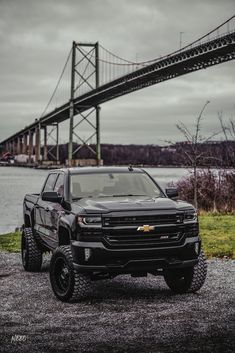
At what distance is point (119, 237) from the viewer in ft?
21.5

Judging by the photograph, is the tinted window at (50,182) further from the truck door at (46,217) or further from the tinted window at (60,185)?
the tinted window at (60,185)

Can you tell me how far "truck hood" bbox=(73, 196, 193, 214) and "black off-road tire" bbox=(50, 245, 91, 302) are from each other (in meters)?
0.57

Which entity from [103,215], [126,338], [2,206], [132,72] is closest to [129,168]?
[103,215]

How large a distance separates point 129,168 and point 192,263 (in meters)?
1.79

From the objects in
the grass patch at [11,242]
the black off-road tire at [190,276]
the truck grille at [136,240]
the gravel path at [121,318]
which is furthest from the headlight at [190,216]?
the grass patch at [11,242]

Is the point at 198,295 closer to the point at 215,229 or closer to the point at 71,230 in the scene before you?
the point at 71,230

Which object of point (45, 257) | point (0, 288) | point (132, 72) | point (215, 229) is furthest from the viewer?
Answer: point (132, 72)

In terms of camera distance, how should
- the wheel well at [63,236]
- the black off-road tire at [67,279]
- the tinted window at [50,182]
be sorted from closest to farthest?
the black off-road tire at [67,279]
the wheel well at [63,236]
the tinted window at [50,182]

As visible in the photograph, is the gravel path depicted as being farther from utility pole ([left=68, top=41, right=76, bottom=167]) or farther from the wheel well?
utility pole ([left=68, top=41, right=76, bottom=167])

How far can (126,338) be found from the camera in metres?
5.39

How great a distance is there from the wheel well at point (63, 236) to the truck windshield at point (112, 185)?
457 mm

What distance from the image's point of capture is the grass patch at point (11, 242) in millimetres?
12344

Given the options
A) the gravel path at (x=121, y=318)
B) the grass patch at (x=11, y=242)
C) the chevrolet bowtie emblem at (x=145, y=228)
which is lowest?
the grass patch at (x=11, y=242)

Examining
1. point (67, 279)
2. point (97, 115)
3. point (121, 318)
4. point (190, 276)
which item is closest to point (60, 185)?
point (67, 279)
